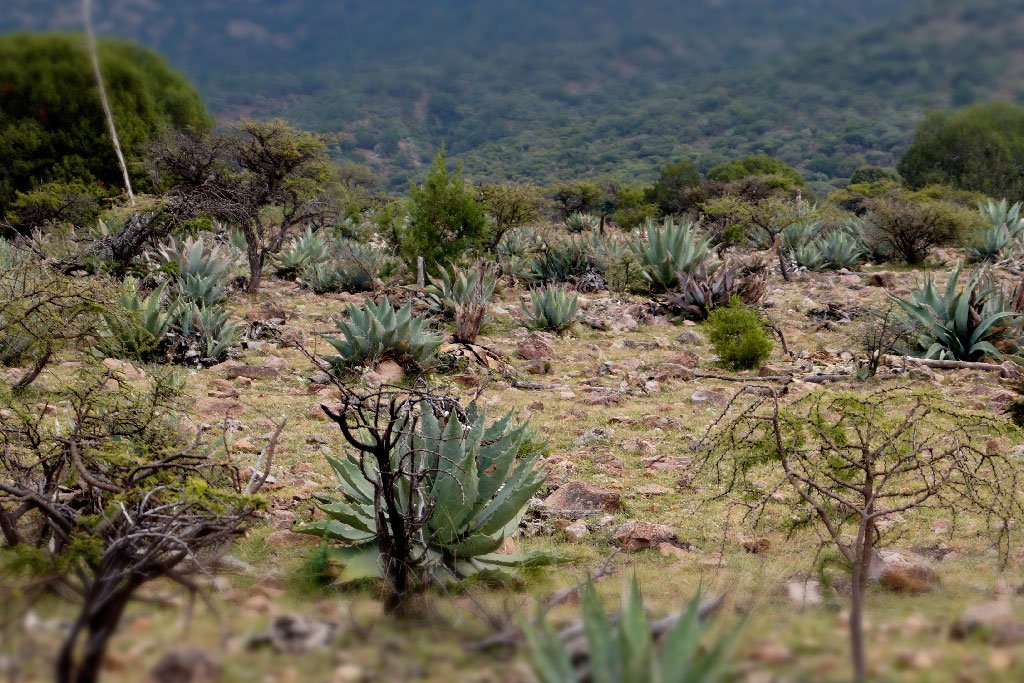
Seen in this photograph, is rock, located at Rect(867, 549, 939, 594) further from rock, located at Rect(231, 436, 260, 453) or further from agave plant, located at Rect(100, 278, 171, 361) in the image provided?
agave plant, located at Rect(100, 278, 171, 361)

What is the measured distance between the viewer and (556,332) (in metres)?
10.4

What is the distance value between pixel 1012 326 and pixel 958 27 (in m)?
47.1

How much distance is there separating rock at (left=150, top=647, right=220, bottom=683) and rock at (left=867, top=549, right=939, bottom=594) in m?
2.86

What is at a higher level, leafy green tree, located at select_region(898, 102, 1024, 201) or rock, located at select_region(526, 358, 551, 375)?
leafy green tree, located at select_region(898, 102, 1024, 201)

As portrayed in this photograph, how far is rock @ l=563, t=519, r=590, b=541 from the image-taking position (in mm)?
4078

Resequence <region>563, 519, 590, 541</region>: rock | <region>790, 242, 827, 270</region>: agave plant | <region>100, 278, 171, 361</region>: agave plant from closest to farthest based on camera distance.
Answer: <region>563, 519, 590, 541</region>: rock → <region>100, 278, 171, 361</region>: agave plant → <region>790, 242, 827, 270</region>: agave plant

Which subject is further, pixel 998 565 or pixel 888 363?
pixel 888 363

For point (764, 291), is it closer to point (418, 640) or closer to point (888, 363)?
point (888, 363)

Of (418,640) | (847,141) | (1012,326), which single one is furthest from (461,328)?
(847,141)

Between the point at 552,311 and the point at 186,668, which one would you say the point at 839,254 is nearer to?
the point at 552,311

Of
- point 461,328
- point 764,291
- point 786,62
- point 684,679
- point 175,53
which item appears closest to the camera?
point 684,679

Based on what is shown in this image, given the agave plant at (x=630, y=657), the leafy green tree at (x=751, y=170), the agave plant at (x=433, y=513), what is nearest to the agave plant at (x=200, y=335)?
the agave plant at (x=433, y=513)

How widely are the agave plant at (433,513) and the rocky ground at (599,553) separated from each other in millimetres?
154

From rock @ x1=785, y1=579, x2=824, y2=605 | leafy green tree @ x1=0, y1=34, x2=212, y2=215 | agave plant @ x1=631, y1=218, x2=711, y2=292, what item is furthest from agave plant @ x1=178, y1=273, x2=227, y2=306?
leafy green tree @ x1=0, y1=34, x2=212, y2=215
